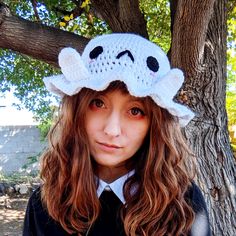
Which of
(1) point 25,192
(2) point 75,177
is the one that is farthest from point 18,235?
(2) point 75,177

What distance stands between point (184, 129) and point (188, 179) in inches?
46.0

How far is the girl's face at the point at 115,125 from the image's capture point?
55.4 inches

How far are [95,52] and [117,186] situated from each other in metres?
0.52

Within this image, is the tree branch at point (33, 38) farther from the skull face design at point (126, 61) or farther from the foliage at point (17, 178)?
the foliage at point (17, 178)

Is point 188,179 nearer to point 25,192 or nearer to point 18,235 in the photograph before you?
point 18,235

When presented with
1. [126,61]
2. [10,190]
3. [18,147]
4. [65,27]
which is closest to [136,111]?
[126,61]

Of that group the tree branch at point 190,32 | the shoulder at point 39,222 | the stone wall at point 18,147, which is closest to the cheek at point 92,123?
the shoulder at point 39,222

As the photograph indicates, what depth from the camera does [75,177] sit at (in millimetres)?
1593

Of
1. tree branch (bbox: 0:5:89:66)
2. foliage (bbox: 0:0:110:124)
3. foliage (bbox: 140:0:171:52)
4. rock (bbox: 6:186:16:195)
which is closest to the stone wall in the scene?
rock (bbox: 6:186:16:195)

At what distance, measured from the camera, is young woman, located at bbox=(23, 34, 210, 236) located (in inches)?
54.6

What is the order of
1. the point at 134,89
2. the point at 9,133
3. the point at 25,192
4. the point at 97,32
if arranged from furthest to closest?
1. the point at 9,133
2. the point at 25,192
3. the point at 97,32
4. the point at 134,89

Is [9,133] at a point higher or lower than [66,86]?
lower

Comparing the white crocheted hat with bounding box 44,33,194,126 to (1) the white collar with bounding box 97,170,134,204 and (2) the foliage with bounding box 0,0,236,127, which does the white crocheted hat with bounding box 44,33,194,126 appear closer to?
(1) the white collar with bounding box 97,170,134,204

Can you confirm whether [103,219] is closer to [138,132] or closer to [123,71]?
[138,132]
